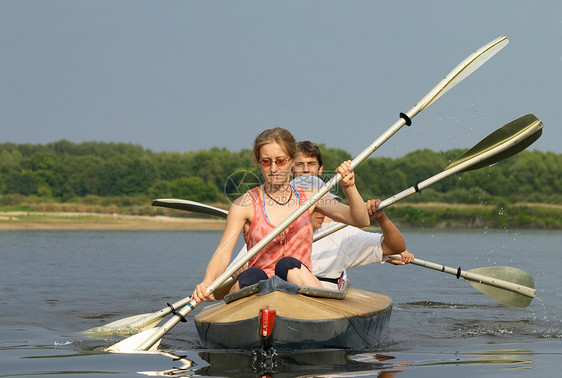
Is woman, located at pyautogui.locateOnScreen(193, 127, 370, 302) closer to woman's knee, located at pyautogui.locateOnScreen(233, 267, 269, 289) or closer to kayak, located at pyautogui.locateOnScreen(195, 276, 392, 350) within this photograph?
woman's knee, located at pyautogui.locateOnScreen(233, 267, 269, 289)

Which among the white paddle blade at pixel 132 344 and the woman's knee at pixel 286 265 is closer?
the woman's knee at pixel 286 265

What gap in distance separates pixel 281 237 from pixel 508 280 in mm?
3258

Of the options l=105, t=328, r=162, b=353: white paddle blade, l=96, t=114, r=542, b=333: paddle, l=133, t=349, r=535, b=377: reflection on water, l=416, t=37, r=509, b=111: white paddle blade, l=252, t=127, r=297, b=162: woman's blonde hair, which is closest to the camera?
l=133, t=349, r=535, b=377: reflection on water

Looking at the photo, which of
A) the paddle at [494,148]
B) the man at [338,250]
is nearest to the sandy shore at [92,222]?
the man at [338,250]

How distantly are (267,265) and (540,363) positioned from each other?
1994 millimetres

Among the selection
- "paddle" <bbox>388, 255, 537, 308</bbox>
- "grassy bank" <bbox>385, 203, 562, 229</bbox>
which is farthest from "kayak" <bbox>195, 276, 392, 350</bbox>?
"grassy bank" <bbox>385, 203, 562, 229</bbox>

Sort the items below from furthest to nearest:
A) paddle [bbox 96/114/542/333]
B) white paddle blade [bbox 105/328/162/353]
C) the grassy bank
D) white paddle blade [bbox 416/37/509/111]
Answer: the grassy bank, paddle [bbox 96/114/542/333], white paddle blade [bbox 416/37/509/111], white paddle blade [bbox 105/328/162/353]

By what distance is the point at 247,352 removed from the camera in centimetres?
495

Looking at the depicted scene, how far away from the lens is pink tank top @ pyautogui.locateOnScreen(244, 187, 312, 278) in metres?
5.07

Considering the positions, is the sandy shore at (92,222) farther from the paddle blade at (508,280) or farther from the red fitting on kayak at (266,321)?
the red fitting on kayak at (266,321)

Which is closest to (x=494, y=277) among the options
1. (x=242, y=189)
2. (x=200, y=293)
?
(x=200, y=293)

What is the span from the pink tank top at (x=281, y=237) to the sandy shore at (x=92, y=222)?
3642 centimetres

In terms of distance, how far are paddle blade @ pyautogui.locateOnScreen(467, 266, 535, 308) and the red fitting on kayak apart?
3.41 m

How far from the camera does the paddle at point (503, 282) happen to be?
23.9 ft
